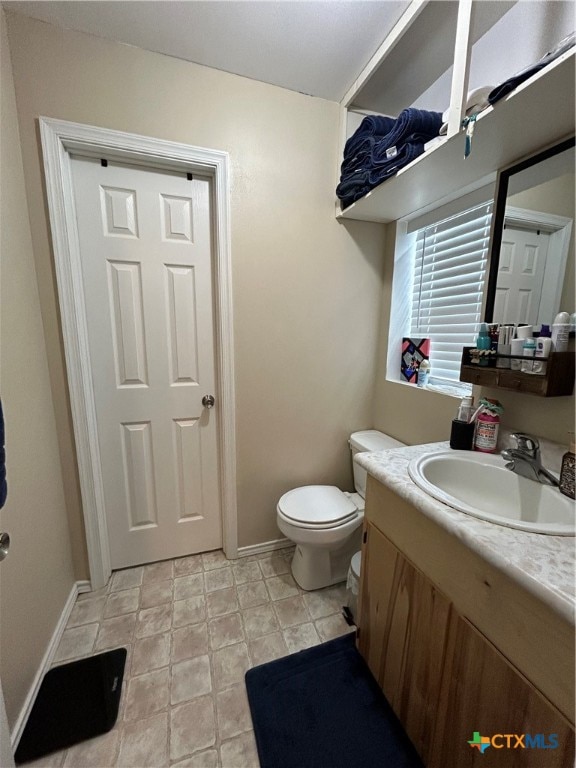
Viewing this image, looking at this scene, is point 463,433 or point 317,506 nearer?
point 463,433

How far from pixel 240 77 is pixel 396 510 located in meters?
1.91

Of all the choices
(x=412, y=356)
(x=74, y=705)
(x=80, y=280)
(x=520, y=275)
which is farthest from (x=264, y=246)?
(x=74, y=705)

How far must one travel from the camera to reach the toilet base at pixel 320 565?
1.54m

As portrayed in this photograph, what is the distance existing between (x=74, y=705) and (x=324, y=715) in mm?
884

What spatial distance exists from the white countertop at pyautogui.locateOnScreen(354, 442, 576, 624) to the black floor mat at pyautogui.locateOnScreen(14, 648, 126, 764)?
1.29 metres

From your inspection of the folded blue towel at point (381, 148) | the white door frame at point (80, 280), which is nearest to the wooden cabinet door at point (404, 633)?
the white door frame at point (80, 280)

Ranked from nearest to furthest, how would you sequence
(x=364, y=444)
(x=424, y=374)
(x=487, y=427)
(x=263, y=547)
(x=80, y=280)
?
(x=487, y=427) → (x=80, y=280) → (x=424, y=374) → (x=364, y=444) → (x=263, y=547)

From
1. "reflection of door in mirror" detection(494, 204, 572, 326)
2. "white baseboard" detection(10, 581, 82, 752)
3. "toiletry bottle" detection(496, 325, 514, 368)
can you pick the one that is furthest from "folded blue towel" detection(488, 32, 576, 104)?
"white baseboard" detection(10, 581, 82, 752)

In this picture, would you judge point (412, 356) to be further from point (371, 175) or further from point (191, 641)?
point (191, 641)

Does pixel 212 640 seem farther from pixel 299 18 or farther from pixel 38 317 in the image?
pixel 299 18

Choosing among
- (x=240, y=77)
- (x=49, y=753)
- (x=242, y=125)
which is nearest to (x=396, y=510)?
(x=49, y=753)

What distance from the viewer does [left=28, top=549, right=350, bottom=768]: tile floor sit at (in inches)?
38.2

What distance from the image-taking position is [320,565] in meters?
1.56

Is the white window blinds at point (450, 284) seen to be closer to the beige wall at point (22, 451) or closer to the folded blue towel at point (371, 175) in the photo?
the folded blue towel at point (371, 175)
